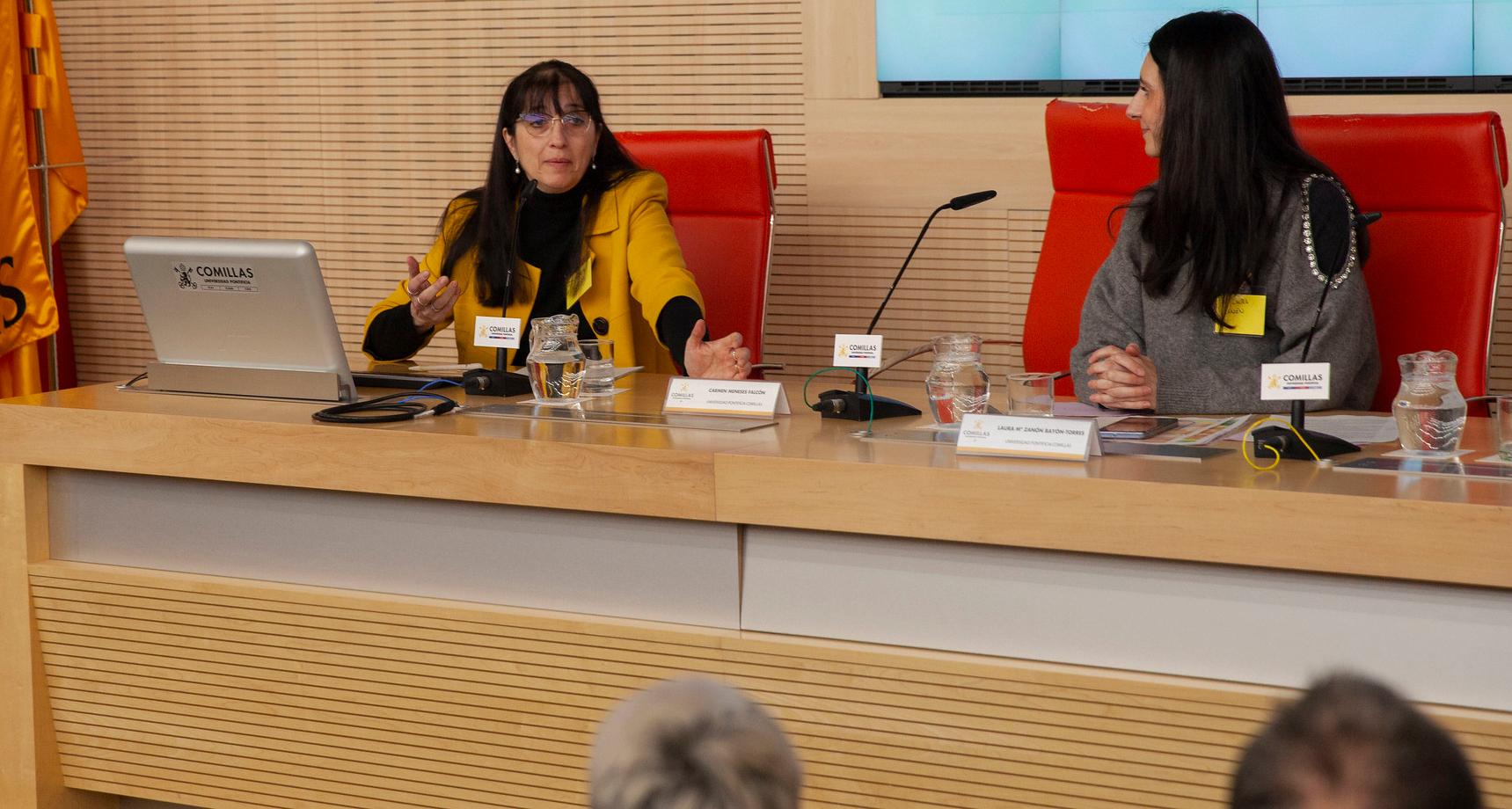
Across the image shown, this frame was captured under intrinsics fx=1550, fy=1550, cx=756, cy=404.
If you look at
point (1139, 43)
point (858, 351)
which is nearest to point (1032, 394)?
point (858, 351)

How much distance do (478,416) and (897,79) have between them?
5.63 feet

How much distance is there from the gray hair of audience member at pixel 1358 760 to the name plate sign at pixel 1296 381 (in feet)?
3.92

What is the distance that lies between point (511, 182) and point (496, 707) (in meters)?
1.20

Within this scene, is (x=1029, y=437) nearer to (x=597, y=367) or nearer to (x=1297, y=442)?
(x=1297, y=442)

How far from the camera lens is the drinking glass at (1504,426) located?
176 centimetres

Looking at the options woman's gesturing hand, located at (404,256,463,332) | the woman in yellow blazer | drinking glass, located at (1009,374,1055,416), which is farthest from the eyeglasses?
drinking glass, located at (1009,374,1055,416)

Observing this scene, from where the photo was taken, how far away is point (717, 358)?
2414 millimetres

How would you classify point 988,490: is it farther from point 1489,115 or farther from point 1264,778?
point 1489,115

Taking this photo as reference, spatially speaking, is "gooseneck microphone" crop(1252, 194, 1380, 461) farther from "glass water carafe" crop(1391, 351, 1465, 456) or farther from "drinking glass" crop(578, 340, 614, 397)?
"drinking glass" crop(578, 340, 614, 397)

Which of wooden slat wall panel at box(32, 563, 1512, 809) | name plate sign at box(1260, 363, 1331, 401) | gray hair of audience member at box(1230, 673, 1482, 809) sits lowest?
wooden slat wall panel at box(32, 563, 1512, 809)

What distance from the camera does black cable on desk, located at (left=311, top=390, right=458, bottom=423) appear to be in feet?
7.17

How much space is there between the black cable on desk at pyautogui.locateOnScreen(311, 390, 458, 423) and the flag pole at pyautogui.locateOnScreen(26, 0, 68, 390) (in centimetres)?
220

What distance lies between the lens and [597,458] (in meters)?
1.96

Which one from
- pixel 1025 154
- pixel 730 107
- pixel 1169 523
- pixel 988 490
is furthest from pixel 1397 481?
pixel 730 107
